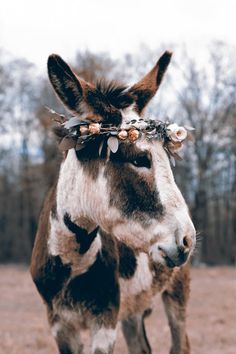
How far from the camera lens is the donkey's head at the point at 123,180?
3.93 meters

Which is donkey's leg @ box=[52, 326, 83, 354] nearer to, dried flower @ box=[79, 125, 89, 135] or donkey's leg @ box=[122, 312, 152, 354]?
dried flower @ box=[79, 125, 89, 135]

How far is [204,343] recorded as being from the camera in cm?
951

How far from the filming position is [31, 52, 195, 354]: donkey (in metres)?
4.00

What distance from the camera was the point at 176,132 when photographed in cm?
438

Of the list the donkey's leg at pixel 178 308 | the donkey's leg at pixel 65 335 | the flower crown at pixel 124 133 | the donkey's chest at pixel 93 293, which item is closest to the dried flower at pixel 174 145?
the flower crown at pixel 124 133

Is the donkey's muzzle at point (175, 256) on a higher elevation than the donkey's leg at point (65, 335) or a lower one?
higher

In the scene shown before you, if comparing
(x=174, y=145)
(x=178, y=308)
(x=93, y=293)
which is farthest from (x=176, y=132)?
(x=178, y=308)

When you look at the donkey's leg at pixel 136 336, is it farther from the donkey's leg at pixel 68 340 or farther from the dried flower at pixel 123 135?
the dried flower at pixel 123 135

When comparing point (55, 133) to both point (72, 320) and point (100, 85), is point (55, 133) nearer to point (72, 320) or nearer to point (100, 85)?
point (100, 85)

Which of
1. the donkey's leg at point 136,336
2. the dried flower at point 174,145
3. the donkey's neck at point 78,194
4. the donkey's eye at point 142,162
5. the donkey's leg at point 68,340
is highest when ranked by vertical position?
the dried flower at point 174,145

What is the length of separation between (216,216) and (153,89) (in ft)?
115

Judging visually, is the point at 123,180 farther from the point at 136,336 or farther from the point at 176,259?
the point at 136,336

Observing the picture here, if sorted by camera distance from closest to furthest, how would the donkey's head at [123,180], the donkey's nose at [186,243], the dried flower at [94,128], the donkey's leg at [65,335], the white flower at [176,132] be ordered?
the donkey's nose at [186,243] < the donkey's head at [123,180] < the dried flower at [94,128] < the white flower at [176,132] < the donkey's leg at [65,335]

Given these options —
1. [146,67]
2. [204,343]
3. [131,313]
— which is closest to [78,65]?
[146,67]
